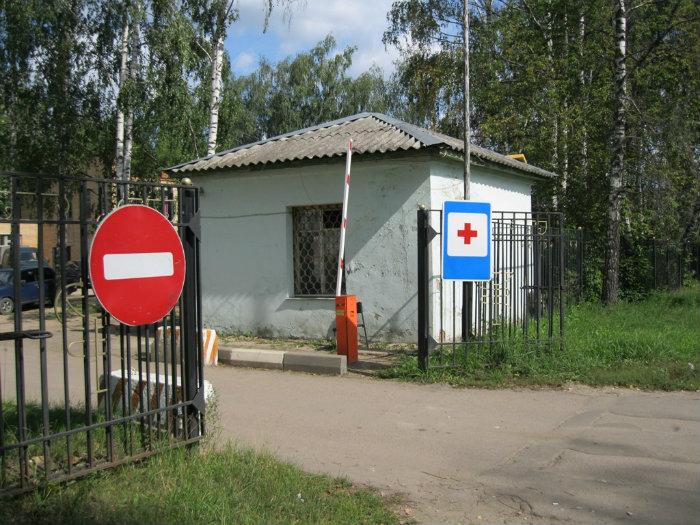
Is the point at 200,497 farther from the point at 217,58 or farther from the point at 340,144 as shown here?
the point at 217,58

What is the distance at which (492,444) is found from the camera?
5.85 meters

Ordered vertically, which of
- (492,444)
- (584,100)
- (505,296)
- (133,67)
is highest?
(133,67)

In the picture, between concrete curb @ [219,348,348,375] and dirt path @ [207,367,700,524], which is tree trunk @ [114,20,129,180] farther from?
dirt path @ [207,367,700,524]

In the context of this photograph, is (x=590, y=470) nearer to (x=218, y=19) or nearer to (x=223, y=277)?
(x=223, y=277)

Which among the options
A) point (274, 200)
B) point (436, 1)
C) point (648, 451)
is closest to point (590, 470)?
point (648, 451)

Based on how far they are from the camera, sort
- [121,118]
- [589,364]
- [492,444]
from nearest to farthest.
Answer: [492,444] < [589,364] < [121,118]

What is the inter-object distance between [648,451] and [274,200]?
8.19 m

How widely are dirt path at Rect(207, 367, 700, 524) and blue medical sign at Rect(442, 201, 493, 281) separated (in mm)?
1595

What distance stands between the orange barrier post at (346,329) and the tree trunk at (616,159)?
7.14m

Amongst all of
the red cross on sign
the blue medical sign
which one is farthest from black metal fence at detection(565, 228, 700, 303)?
the red cross on sign

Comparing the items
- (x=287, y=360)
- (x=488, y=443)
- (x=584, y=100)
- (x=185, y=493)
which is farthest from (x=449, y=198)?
(x=584, y=100)

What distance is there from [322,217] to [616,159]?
6774 millimetres

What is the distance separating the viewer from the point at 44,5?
57.4 ft

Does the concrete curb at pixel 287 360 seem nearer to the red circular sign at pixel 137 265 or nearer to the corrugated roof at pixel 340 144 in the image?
the corrugated roof at pixel 340 144
